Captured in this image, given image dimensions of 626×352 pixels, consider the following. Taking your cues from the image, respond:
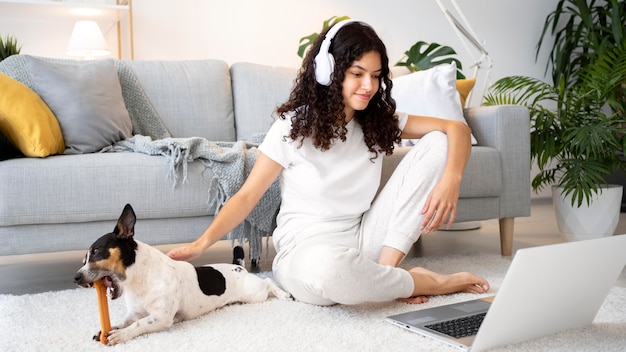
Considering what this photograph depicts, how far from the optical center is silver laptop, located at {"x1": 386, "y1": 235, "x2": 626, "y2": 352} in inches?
51.6

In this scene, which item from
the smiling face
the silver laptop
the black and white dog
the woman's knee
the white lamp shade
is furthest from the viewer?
the white lamp shade

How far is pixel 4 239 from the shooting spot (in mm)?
2055

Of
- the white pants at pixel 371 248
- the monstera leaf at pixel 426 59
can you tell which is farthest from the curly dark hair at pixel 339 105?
the monstera leaf at pixel 426 59

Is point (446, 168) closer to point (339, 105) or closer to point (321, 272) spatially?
point (339, 105)

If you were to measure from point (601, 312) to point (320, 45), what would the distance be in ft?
3.31

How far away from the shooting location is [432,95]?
9.22 feet

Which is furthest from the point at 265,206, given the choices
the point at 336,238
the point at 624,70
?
the point at 624,70

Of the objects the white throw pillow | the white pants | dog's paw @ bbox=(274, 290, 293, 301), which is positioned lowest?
dog's paw @ bbox=(274, 290, 293, 301)

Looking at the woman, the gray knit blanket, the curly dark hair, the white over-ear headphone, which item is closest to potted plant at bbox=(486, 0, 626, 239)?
the woman

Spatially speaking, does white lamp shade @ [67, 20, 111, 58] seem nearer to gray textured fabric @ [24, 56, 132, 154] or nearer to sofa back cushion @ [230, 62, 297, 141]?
sofa back cushion @ [230, 62, 297, 141]

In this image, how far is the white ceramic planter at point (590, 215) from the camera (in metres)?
3.08

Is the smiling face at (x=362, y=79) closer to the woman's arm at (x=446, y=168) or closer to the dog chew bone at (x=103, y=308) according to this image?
the woman's arm at (x=446, y=168)

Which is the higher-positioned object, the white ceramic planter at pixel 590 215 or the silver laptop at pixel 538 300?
the silver laptop at pixel 538 300

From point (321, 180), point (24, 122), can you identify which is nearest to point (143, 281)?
point (321, 180)
